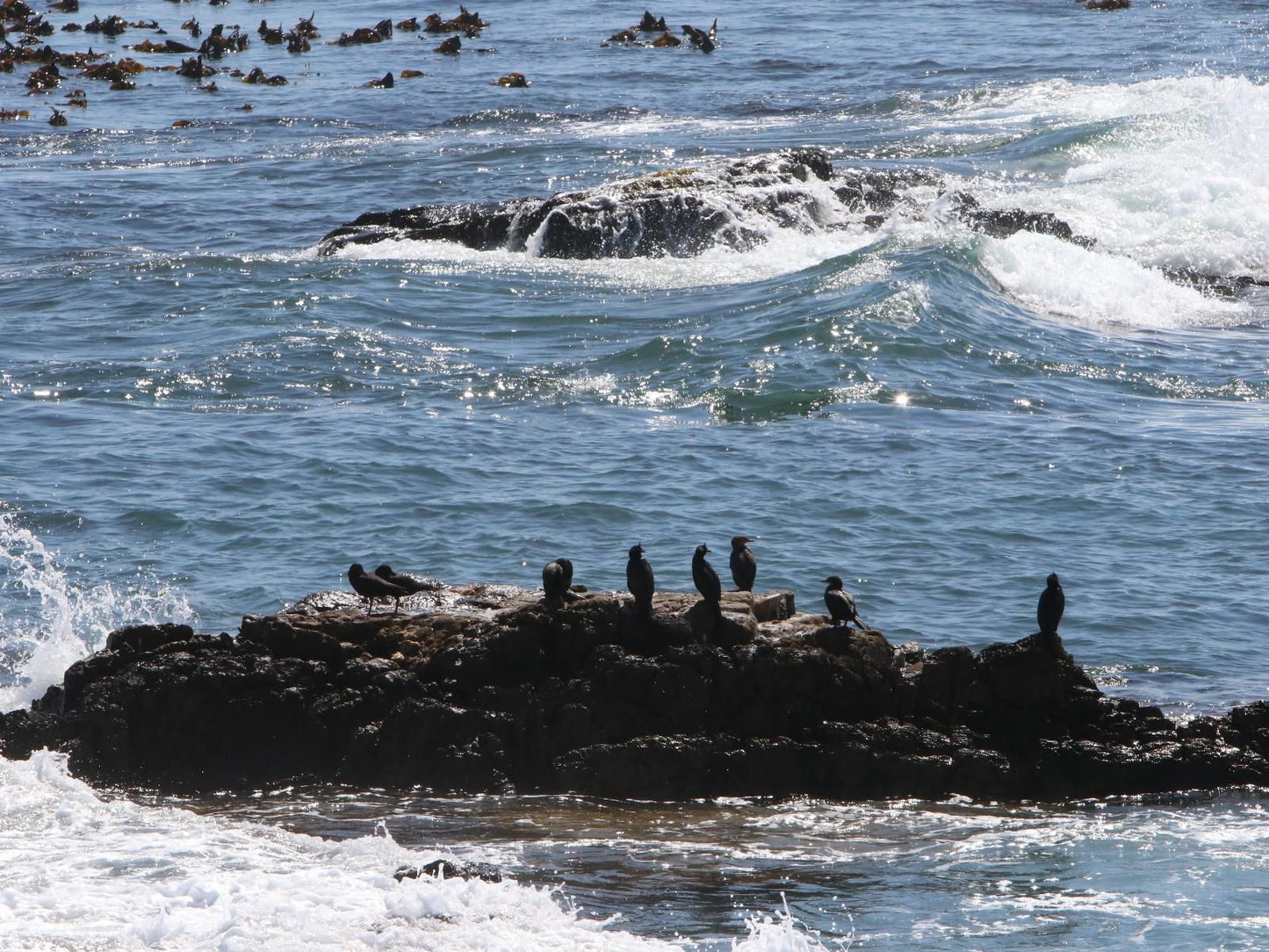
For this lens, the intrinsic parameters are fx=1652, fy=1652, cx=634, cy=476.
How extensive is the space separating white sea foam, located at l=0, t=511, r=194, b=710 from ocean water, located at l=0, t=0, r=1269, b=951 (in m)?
0.05

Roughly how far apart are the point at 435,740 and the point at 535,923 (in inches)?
85.9

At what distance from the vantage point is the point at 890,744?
1009 cm

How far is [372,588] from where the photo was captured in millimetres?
10969

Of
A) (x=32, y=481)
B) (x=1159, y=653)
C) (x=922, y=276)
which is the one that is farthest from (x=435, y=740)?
(x=922, y=276)

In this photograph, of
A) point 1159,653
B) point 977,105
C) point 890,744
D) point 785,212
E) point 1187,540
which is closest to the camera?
Result: point 890,744

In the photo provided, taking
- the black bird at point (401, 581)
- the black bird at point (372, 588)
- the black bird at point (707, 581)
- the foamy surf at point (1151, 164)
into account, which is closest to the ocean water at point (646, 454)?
the foamy surf at point (1151, 164)

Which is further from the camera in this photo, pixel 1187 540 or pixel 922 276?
pixel 922 276

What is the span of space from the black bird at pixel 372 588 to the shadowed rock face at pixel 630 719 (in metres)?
0.63

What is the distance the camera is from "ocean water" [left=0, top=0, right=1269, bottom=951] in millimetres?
8695

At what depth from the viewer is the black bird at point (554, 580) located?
33.5 feet

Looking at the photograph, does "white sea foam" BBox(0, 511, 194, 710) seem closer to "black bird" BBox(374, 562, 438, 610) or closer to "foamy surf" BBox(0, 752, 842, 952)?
"black bird" BBox(374, 562, 438, 610)

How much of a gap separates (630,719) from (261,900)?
2.66m

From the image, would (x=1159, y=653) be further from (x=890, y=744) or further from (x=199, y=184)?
(x=199, y=184)

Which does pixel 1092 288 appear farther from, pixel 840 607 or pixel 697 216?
pixel 840 607
